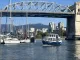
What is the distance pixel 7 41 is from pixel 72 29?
6804 centimetres

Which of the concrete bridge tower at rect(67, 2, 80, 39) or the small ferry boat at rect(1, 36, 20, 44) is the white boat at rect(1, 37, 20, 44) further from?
the concrete bridge tower at rect(67, 2, 80, 39)

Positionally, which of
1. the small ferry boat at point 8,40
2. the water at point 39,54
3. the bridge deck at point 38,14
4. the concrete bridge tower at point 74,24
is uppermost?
the bridge deck at point 38,14

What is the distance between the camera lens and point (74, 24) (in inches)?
6501

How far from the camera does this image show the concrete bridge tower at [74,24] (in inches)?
6422

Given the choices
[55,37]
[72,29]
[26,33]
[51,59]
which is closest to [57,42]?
[55,37]

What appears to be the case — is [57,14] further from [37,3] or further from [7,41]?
[7,41]

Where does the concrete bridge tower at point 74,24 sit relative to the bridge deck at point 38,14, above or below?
below

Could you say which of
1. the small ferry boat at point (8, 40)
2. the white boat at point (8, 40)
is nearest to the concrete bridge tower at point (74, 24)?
the white boat at point (8, 40)

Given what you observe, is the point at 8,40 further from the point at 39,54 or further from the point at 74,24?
the point at 74,24

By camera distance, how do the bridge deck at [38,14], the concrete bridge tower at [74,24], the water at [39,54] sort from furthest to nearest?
the concrete bridge tower at [74,24] → the bridge deck at [38,14] → the water at [39,54]

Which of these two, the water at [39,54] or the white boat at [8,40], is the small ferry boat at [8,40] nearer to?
the white boat at [8,40]

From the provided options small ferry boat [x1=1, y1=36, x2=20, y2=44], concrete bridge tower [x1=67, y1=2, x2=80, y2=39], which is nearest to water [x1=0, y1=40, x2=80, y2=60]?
small ferry boat [x1=1, y1=36, x2=20, y2=44]

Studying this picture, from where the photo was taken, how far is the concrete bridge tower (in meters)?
163

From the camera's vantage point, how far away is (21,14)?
154m
